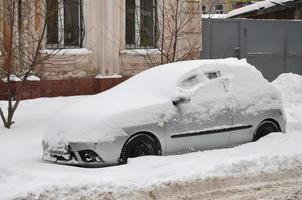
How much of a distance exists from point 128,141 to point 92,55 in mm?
7795

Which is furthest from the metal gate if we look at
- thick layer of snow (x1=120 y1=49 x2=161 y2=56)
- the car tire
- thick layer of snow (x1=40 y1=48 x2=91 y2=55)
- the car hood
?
the car tire

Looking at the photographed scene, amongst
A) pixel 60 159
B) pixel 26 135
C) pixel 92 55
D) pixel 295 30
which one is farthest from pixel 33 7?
pixel 295 30

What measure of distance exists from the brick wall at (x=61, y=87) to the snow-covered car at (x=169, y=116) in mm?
5247

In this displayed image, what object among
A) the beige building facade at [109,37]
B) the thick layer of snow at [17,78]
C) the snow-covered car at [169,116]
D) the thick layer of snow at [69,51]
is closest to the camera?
the snow-covered car at [169,116]

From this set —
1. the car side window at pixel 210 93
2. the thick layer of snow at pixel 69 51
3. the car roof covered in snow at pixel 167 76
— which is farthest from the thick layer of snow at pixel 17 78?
the car side window at pixel 210 93

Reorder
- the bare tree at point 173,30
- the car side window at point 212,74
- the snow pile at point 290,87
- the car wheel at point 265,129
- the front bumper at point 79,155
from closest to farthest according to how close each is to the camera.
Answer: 1. the front bumper at point 79,155
2. the car side window at point 212,74
3. the car wheel at point 265,129
4. the snow pile at point 290,87
5. the bare tree at point 173,30

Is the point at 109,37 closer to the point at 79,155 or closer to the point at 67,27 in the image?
the point at 67,27

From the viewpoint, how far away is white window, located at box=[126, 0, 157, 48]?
54.1ft

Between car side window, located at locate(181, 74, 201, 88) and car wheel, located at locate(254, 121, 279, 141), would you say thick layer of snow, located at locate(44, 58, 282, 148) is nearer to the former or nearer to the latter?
car side window, located at locate(181, 74, 201, 88)

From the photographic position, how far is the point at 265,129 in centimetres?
995

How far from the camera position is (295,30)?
20.1 m

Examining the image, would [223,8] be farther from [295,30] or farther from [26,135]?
[26,135]

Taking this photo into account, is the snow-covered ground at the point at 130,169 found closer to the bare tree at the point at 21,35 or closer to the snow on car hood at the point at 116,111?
the snow on car hood at the point at 116,111

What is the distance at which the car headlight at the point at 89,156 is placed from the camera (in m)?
7.91
